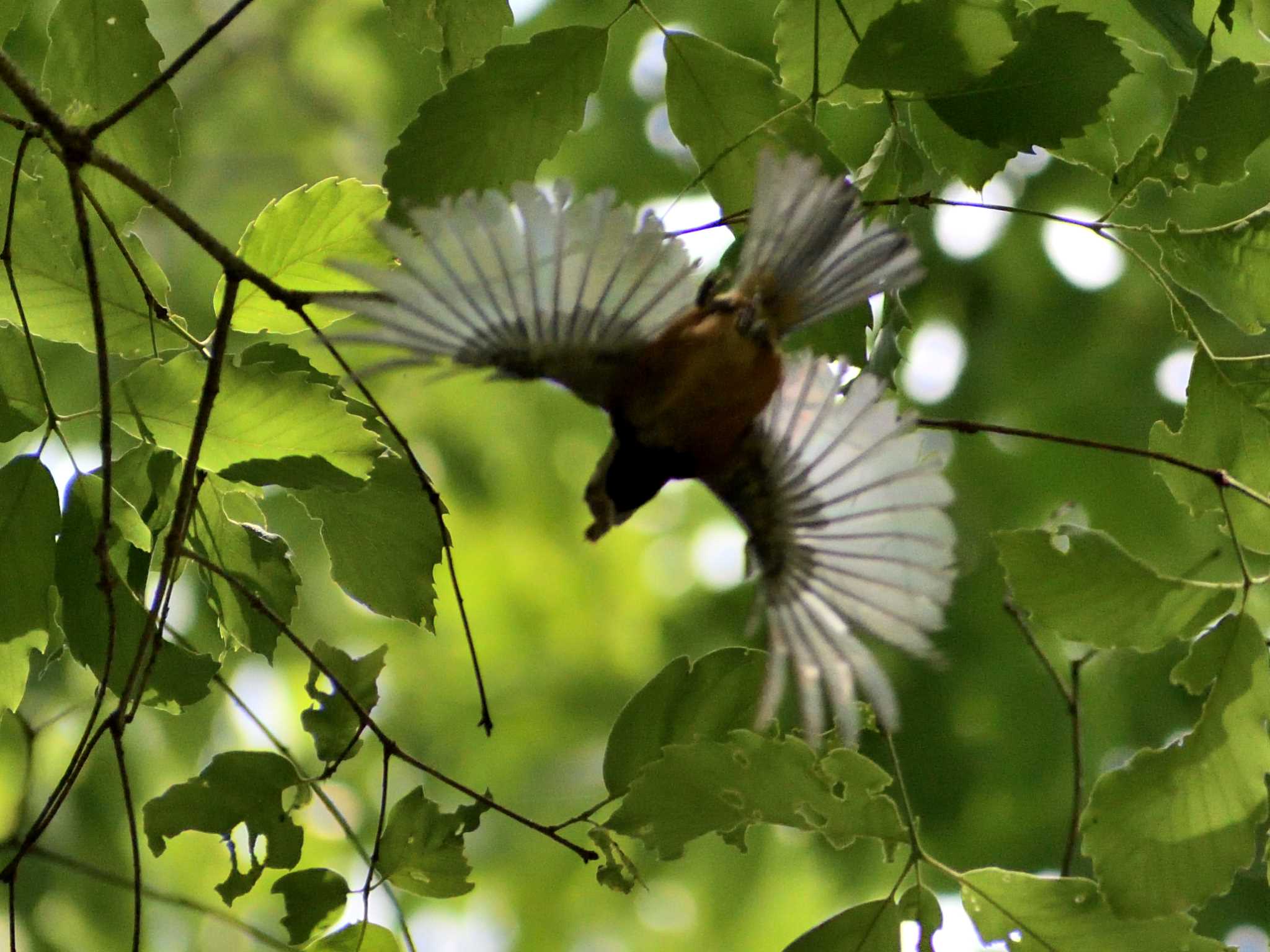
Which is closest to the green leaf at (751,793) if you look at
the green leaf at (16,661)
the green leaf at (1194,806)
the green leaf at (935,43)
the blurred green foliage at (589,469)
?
the blurred green foliage at (589,469)

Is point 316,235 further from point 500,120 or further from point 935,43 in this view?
point 935,43

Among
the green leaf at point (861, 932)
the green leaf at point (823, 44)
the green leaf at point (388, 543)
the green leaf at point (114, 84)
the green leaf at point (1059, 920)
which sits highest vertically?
the green leaf at point (114, 84)

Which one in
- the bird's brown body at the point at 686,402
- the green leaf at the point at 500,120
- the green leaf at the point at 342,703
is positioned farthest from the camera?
the green leaf at the point at 342,703

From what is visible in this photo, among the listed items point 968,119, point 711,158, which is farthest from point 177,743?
point 968,119

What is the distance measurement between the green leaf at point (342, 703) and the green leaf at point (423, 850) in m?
0.12

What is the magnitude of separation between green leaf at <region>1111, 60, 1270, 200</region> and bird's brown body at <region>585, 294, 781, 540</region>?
2.11 ft

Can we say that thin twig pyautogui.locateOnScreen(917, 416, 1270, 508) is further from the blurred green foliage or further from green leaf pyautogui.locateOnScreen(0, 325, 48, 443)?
green leaf pyautogui.locateOnScreen(0, 325, 48, 443)

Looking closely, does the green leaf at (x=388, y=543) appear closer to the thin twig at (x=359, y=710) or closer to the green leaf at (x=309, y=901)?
the thin twig at (x=359, y=710)

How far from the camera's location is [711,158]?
6.19ft

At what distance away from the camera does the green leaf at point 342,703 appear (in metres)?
1.87

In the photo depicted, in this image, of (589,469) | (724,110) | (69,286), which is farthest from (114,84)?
(589,469)

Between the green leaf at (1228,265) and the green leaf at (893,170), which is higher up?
the green leaf at (893,170)

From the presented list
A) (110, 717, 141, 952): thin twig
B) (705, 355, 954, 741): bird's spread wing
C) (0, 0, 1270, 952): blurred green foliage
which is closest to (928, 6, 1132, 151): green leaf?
(0, 0, 1270, 952): blurred green foliage

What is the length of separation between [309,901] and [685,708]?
1.89 ft
